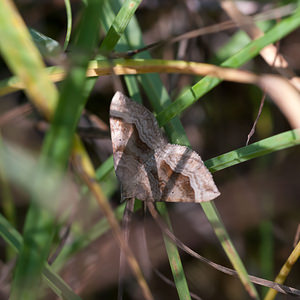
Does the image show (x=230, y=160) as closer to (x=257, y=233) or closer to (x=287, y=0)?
(x=287, y=0)

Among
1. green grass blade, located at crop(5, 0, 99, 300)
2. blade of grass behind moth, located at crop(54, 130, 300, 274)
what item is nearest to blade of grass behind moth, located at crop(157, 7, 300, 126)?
blade of grass behind moth, located at crop(54, 130, 300, 274)

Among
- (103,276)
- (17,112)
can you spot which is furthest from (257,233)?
(17,112)

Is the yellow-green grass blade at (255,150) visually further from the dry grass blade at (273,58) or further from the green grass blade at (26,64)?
the green grass blade at (26,64)

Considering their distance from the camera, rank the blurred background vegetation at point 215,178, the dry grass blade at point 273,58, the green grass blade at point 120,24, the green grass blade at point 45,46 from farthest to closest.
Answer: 1. the blurred background vegetation at point 215,178
2. the dry grass blade at point 273,58
3. the green grass blade at point 120,24
4. the green grass blade at point 45,46

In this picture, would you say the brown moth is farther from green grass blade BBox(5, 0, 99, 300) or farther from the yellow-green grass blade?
green grass blade BBox(5, 0, 99, 300)

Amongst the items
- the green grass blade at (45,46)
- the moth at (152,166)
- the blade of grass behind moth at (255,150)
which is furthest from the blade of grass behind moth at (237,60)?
the green grass blade at (45,46)

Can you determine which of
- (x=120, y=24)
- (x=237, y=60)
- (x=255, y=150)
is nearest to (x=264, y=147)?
(x=255, y=150)
